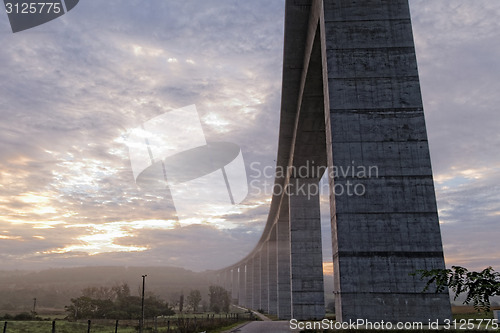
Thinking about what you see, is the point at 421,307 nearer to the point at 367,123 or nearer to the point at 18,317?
the point at 367,123

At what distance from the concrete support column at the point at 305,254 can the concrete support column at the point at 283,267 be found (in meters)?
9.35

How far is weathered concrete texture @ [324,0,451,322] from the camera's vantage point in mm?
13070

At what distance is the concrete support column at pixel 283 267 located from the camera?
159ft

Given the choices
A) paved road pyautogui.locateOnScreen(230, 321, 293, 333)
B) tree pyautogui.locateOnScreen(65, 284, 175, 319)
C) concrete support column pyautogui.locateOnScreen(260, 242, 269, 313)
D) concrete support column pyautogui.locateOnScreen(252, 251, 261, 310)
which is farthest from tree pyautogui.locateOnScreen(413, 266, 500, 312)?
concrete support column pyautogui.locateOnScreen(252, 251, 261, 310)

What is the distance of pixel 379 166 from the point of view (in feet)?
46.2

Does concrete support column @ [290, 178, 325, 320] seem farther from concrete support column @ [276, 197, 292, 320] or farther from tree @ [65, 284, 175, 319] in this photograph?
tree @ [65, 284, 175, 319]

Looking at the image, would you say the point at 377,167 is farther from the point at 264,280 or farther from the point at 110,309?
the point at 264,280

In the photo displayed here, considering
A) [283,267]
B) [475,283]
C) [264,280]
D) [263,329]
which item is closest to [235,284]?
[264,280]

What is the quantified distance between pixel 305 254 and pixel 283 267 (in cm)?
1608

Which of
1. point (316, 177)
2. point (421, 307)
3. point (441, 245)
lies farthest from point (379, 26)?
point (316, 177)

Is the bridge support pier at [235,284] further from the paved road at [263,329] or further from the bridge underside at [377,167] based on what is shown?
the bridge underside at [377,167]

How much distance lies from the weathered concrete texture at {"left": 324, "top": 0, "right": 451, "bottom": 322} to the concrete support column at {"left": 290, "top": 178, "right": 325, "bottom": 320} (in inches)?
888

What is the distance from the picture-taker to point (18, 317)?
149 ft

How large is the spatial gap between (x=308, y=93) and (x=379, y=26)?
853 cm
